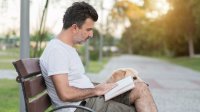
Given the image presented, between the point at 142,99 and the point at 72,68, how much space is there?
68cm

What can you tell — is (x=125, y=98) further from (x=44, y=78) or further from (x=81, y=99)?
(x=44, y=78)

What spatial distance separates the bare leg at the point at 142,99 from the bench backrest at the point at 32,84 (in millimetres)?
807

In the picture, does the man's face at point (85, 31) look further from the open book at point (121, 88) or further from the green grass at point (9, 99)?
the green grass at point (9, 99)

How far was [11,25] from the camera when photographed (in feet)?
48.3

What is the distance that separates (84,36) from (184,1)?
4364cm

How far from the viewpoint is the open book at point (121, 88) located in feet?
16.0

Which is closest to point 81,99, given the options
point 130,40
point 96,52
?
point 96,52

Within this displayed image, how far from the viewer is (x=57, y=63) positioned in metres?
4.66

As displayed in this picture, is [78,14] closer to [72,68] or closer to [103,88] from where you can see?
[72,68]

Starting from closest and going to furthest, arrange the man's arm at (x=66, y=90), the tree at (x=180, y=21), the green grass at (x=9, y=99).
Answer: the man's arm at (x=66, y=90) < the green grass at (x=9, y=99) < the tree at (x=180, y=21)

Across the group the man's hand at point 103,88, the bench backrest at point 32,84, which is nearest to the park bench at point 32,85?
the bench backrest at point 32,84

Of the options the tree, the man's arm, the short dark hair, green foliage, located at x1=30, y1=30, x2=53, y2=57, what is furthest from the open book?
the tree

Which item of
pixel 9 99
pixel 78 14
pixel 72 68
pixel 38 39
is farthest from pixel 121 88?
pixel 38 39

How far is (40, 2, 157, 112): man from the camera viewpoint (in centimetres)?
464
